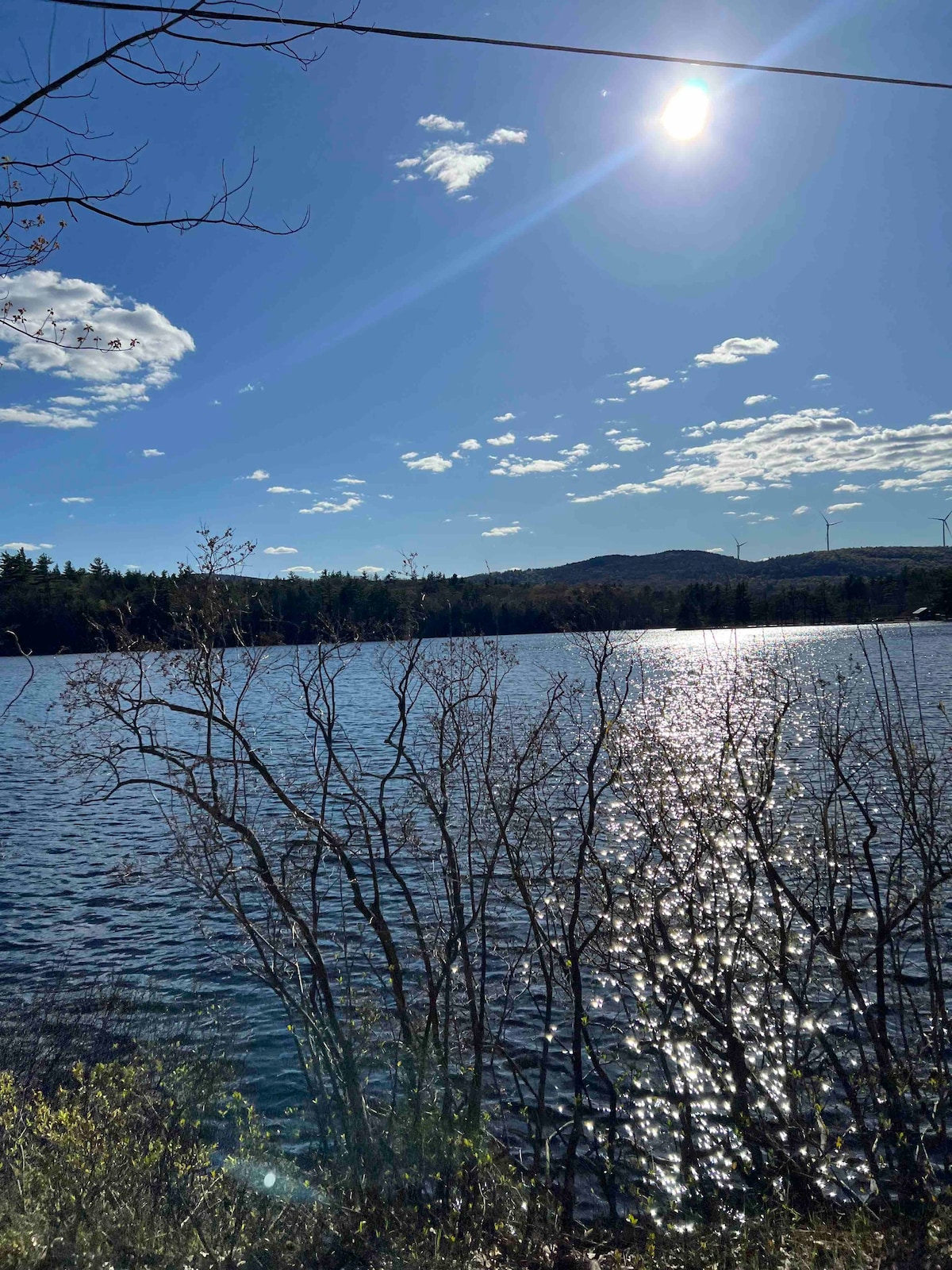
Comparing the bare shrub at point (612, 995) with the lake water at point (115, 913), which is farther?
the lake water at point (115, 913)

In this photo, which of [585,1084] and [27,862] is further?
[27,862]

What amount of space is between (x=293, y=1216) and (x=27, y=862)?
732 inches

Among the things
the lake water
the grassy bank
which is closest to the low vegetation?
the grassy bank

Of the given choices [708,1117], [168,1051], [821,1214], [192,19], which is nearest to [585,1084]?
[708,1117]

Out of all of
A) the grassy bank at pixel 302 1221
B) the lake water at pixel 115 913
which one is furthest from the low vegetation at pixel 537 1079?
the lake water at pixel 115 913

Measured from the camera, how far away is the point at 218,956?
15555mm

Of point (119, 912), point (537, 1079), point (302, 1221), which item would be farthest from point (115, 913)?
point (302, 1221)

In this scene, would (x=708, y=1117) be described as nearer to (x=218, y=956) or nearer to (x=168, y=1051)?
(x=168, y=1051)

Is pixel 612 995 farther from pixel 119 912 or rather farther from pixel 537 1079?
pixel 119 912

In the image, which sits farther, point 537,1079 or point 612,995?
point 612,995

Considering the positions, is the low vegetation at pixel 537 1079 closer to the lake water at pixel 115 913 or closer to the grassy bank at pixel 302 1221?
the grassy bank at pixel 302 1221

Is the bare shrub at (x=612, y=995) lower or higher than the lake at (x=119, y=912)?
higher

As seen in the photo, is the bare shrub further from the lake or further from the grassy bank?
the lake

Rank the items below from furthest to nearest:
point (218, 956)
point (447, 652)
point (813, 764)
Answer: point (813, 764)
point (218, 956)
point (447, 652)
